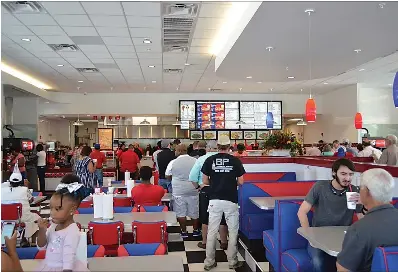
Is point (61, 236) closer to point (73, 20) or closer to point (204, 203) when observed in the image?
point (204, 203)

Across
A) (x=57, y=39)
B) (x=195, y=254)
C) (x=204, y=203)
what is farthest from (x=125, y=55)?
(x=195, y=254)

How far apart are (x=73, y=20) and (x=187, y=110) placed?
21.2ft

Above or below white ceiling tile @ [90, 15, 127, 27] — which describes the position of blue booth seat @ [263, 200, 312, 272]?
below

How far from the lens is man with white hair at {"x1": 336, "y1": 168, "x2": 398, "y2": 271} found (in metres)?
1.70

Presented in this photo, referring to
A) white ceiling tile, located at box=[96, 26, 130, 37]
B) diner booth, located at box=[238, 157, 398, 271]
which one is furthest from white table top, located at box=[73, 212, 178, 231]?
white ceiling tile, located at box=[96, 26, 130, 37]

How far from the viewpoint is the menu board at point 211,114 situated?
35.9 ft

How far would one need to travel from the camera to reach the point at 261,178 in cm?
536

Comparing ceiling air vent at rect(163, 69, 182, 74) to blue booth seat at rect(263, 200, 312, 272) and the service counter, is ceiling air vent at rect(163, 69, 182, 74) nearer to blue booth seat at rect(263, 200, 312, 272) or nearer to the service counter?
the service counter

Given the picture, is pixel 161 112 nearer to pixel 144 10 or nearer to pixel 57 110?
pixel 57 110

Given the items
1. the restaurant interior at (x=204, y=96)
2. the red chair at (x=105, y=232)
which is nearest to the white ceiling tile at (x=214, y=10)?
the restaurant interior at (x=204, y=96)

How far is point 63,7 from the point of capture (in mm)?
4301

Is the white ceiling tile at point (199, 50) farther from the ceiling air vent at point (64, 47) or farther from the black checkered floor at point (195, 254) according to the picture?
the black checkered floor at point (195, 254)

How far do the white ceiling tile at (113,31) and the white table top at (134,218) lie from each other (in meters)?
2.59

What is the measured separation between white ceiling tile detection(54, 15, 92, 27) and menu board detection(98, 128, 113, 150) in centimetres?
1025
